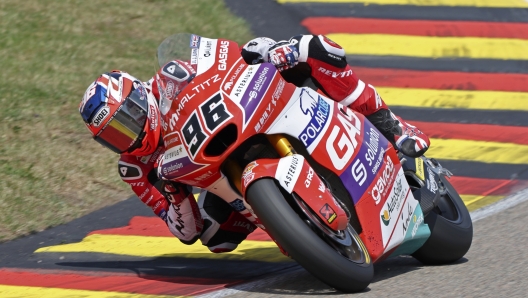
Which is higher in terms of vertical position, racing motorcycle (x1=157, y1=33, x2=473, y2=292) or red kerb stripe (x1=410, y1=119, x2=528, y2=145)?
racing motorcycle (x1=157, y1=33, x2=473, y2=292)

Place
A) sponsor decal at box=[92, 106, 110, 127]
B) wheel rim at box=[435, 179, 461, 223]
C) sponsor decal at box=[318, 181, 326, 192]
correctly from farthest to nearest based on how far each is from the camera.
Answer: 1. wheel rim at box=[435, 179, 461, 223]
2. sponsor decal at box=[92, 106, 110, 127]
3. sponsor decal at box=[318, 181, 326, 192]

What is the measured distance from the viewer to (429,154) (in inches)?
304

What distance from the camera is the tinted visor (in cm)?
475

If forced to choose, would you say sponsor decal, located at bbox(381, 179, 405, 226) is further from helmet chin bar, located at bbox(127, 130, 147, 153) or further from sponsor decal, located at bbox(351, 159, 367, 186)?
helmet chin bar, located at bbox(127, 130, 147, 153)

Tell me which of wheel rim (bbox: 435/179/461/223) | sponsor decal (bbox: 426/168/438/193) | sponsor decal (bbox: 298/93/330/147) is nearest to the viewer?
sponsor decal (bbox: 298/93/330/147)

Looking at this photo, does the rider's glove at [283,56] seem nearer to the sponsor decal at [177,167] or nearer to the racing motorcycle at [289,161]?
the racing motorcycle at [289,161]

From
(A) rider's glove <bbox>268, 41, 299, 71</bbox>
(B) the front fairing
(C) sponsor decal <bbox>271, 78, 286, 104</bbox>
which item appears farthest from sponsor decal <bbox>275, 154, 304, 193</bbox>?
(A) rider's glove <bbox>268, 41, 299, 71</bbox>

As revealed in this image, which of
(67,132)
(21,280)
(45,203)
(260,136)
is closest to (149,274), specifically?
(21,280)

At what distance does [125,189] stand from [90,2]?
4630mm

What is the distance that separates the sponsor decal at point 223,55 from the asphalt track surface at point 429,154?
3.80ft

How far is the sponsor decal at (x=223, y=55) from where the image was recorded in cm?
452

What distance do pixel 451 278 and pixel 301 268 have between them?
910 mm

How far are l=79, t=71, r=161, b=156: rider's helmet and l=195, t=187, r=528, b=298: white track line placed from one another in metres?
0.91

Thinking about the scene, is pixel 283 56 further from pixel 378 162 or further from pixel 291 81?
pixel 378 162
